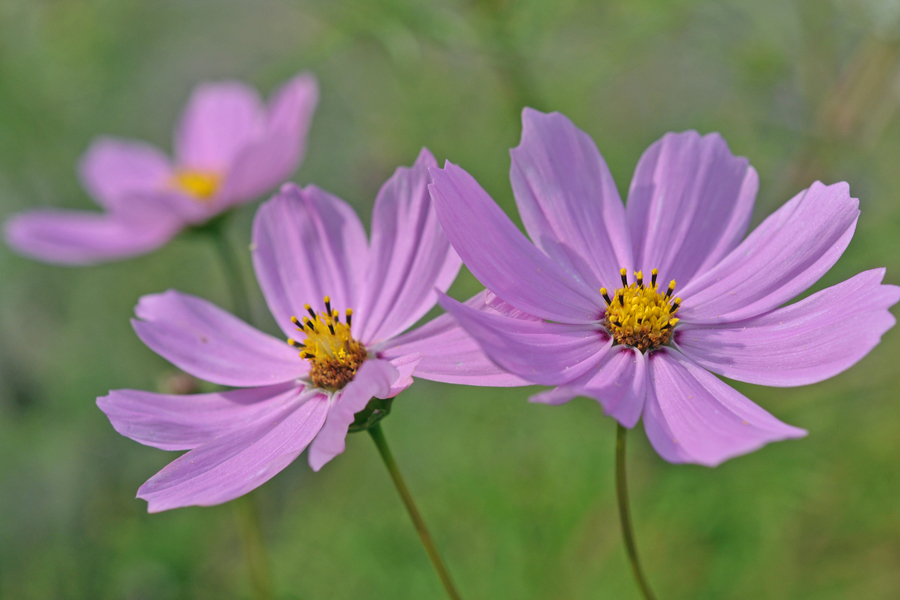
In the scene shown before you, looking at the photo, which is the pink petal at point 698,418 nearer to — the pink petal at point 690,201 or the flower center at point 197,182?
the pink petal at point 690,201

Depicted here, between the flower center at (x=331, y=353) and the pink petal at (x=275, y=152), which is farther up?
the pink petal at (x=275, y=152)

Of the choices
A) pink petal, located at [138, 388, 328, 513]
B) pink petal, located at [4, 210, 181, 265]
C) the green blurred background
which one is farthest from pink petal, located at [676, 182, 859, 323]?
pink petal, located at [4, 210, 181, 265]

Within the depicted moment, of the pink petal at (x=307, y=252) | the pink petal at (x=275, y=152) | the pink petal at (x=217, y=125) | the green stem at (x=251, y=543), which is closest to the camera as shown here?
the pink petal at (x=307, y=252)

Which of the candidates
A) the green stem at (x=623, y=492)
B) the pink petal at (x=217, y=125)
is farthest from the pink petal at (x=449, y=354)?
the pink petal at (x=217, y=125)

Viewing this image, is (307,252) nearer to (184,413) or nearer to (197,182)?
(184,413)

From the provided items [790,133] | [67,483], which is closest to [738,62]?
[790,133]

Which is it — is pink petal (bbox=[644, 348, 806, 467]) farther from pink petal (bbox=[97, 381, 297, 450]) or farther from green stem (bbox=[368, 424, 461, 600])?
pink petal (bbox=[97, 381, 297, 450])
